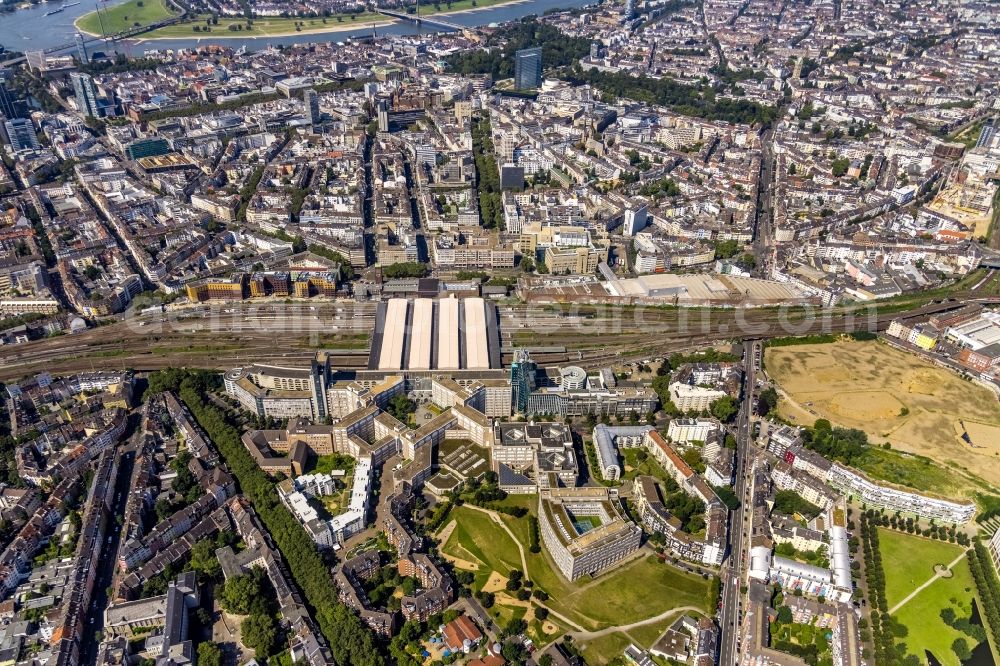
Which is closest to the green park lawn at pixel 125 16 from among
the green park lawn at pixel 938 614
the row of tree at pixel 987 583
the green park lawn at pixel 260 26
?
the green park lawn at pixel 260 26

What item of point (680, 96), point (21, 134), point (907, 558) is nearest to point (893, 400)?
point (907, 558)

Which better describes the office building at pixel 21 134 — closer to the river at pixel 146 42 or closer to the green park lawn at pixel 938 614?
the river at pixel 146 42

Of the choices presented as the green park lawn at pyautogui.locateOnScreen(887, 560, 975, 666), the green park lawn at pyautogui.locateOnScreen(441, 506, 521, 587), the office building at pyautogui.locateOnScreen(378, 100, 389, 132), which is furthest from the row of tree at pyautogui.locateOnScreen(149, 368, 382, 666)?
the office building at pyautogui.locateOnScreen(378, 100, 389, 132)

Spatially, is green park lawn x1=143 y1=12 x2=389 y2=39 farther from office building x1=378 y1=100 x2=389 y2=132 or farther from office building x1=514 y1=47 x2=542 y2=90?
office building x1=378 y1=100 x2=389 y2=132

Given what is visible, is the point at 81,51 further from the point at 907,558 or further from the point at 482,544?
the point at 907,558

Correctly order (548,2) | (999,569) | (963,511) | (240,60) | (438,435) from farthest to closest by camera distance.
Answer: (548,2) → (240,60) → (438,435) → (963,511) → (999,569)

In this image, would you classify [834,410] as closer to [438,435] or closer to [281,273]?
[438,435]

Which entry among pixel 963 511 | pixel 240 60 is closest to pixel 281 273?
pixel 963 511
